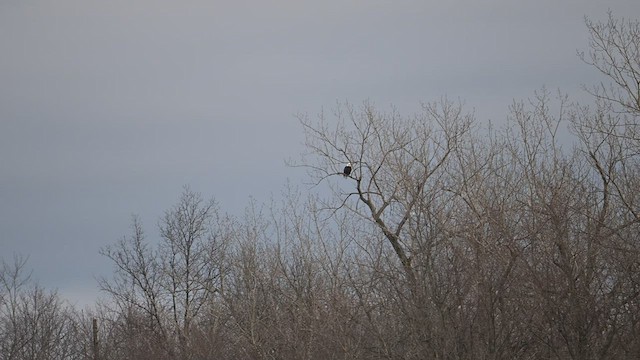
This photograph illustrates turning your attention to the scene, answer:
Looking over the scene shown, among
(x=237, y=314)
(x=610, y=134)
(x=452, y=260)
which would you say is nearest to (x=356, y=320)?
(x=452, y=260)

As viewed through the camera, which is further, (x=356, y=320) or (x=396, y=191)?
(x=396, y=191)

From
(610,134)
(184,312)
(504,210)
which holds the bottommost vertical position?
(504,210)

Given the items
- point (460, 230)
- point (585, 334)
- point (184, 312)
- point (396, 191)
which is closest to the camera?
point (585, 334)

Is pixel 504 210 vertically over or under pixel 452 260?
over

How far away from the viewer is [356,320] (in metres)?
23.0

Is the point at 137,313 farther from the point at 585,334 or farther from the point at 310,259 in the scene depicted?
the point at 585,334

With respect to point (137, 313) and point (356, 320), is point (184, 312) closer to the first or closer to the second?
point (137, 313)

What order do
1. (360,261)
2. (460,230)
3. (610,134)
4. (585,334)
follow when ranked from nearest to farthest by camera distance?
(585,334) → (460,230) → (610,134) → (360,261)

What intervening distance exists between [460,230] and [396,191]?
6920 millimetres

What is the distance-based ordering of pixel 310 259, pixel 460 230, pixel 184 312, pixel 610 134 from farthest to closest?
pixel 184 312
pixel 310 259
pixel 610 134
pixel 460 230

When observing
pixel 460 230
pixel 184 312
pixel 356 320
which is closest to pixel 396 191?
pixel 356 320

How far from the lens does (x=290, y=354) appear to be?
2867cm

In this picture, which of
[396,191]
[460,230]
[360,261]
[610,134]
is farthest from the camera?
[396,191]

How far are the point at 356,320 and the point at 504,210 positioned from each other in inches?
166
